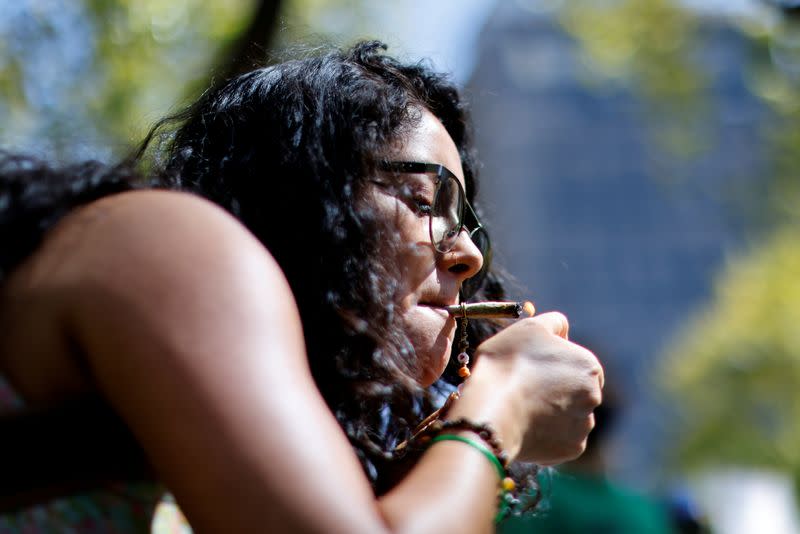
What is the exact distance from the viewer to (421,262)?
175 centimetres

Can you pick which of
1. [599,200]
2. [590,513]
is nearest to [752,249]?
[599,200]

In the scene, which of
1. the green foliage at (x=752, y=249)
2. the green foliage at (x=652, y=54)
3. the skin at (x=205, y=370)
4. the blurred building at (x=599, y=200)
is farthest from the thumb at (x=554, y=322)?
Result: the blurred building at (x=599, y=200)

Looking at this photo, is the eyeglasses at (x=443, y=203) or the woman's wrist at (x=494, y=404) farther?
the eyeglasses at (x=443, y=203)

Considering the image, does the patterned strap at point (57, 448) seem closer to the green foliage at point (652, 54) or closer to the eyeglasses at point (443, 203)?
the eyeglasses at point (443, 203)

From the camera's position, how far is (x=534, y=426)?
4.61 feet

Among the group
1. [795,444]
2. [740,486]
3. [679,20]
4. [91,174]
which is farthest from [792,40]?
[795,444]

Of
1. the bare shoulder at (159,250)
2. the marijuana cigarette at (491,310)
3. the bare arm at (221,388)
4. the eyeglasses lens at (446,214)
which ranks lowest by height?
the marijuana cigarette at (491,310)

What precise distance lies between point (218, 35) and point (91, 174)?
7.24 m

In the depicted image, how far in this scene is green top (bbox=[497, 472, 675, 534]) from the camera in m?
4.07

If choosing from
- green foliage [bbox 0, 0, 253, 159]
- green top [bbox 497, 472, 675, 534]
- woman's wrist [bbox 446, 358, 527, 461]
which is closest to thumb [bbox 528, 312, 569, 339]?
woman's wrist [bbox 446, 358, 527, 461]

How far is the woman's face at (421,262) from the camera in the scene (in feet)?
5.66

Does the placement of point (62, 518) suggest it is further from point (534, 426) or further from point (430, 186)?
point (430, 186)

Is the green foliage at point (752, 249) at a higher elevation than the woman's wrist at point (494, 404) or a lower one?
lower

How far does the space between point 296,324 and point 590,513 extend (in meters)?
3.11
